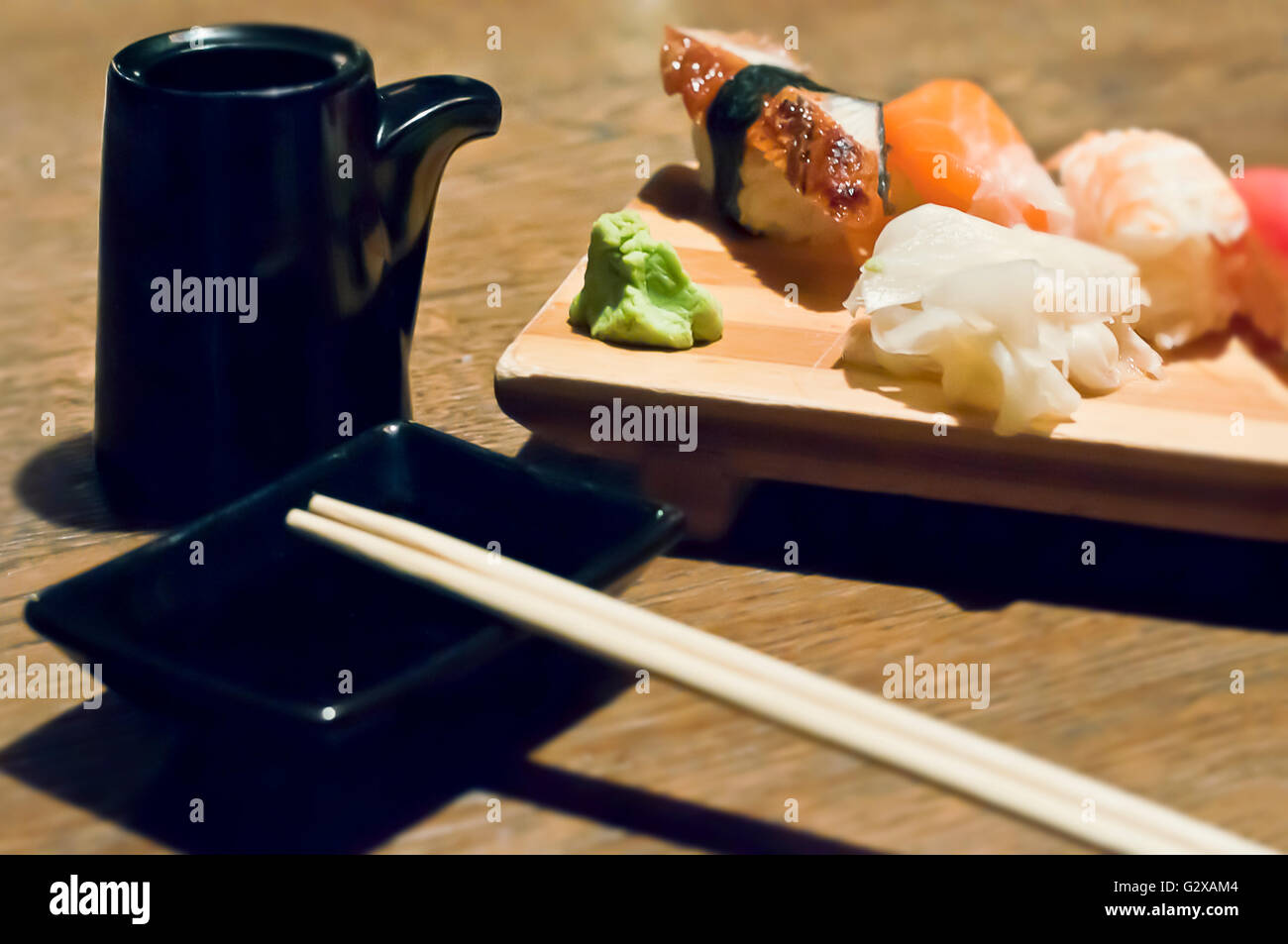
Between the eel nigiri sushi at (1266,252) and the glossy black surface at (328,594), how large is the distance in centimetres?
70

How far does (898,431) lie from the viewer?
1.19m

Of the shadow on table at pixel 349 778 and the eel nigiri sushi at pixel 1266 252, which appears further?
the eel nigiri sushi at pixel 1266 252

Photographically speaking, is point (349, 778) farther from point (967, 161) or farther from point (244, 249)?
point (967, 161)

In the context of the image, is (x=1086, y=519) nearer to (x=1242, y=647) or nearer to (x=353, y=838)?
(x=1242, y=647)

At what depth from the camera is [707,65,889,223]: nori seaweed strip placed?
1.53 meters

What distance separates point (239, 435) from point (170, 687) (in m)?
0.36

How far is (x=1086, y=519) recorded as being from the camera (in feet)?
4.23

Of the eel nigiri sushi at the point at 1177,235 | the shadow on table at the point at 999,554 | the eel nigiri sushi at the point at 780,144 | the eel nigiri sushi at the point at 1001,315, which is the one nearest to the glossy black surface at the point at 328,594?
the shadow on table at the point at 999,554

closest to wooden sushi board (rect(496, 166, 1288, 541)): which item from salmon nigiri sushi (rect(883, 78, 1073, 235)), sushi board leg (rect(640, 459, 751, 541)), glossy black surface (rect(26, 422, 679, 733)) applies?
sushi board leg (rect(640, 459, 751, 541))

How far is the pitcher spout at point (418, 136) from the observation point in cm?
127

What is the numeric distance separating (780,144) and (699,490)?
0.45 metres

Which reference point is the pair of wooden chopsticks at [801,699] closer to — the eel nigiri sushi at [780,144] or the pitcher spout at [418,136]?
the pitcher spout at [418,136]

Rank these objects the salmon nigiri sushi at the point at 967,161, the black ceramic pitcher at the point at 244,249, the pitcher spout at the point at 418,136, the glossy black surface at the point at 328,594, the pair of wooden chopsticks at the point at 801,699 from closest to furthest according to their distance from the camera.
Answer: the pair of wooden chopsticks at the point at 801,699, the glossy black surface at the point at 328,594, the black ceramic pitcher at the point at 244,249, the pitcher spout at the point at 418,136, the salmon nigiri sushi at the point at 967,161

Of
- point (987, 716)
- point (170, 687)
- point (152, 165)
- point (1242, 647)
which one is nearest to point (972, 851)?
point (987, 716)
